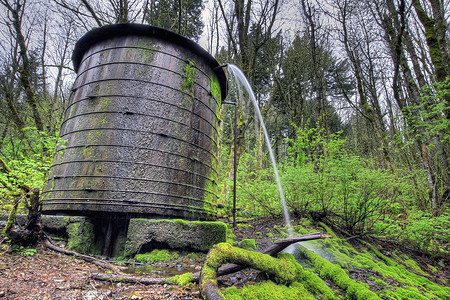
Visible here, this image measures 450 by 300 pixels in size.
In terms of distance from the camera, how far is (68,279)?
8.54 feet

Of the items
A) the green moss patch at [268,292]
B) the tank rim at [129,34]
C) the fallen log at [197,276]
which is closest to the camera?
the green moss patch at [268,292]

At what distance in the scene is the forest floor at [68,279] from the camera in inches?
87.7

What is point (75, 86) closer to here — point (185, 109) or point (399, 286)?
point (185, 109)

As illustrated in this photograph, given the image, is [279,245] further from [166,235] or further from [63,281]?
[63,281]

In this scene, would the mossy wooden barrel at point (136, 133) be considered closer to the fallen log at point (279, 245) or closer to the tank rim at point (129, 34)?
the tank rim at point (129, 34)

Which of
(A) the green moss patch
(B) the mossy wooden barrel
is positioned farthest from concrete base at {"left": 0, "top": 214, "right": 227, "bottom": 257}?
(A) the green moss patch

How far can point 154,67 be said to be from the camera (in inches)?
186

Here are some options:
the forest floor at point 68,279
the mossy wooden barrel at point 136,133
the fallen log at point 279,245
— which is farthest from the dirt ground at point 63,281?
the mossy wooden barrel at point 136,133

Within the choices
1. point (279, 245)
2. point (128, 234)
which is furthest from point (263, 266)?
point (128, 234)

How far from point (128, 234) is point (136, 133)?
1.74 metres

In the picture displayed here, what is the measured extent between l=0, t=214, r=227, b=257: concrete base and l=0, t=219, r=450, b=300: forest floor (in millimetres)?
319

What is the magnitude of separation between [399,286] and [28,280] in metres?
4.49

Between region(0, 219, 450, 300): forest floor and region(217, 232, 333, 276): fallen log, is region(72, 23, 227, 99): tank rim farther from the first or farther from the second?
region(217, 232, 333, 276): fallen log

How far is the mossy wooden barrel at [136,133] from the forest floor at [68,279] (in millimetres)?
898
